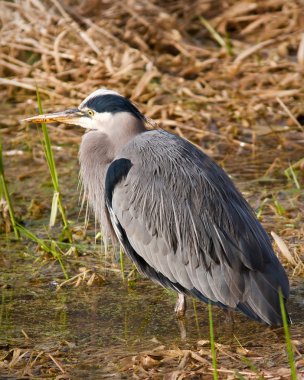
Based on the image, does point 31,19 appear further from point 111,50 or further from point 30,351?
point 30,351

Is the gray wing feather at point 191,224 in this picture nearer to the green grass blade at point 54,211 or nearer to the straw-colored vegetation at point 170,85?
the straw-colored vegetation at point 170,85

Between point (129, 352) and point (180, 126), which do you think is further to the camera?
point (180, 126)

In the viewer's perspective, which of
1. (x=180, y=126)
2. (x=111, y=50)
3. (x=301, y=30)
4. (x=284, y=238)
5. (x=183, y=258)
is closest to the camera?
(x=183, y=258)

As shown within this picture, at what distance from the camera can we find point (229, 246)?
13.2 feet

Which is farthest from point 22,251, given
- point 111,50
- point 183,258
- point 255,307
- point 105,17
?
point 105,17

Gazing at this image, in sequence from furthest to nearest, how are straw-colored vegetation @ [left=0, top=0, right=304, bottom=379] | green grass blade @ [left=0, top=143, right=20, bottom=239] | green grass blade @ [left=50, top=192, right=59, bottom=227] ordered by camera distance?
1. straw-colored vegetation @ [left=0, top=0, right=304, bottom=379]
2. green grass blade @ [left=50, top=192, right=59, bottom=227]
3. green grass blade @ [left=0, top=143, right=20, bottom=239]

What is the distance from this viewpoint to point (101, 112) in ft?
15.4

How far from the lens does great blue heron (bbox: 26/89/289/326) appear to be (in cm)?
395

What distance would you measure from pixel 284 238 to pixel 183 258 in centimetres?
105

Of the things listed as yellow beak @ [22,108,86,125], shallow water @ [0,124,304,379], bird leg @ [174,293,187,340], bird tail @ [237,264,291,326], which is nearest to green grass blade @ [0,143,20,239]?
shallow water @ [0,124,304,379]

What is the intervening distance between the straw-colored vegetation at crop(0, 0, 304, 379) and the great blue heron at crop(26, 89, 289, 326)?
27 centimetres

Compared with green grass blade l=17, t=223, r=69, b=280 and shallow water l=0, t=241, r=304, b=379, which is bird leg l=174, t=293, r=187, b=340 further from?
green grass blade l=17, t=223, r=69, b=280

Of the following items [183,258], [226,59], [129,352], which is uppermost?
[226,59]

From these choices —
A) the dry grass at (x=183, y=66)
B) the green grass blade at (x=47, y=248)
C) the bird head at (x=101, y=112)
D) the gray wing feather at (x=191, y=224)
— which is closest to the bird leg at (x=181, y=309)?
the gray wing feather at (x=191, y=224)
